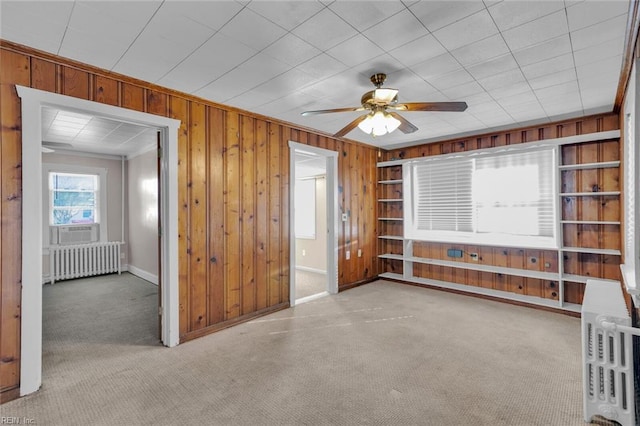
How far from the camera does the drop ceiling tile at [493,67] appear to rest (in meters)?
2.34

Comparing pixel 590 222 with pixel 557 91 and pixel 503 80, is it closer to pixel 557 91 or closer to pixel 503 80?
pixel 557 91

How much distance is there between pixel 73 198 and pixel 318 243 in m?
4.85

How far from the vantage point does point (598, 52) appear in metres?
→ 2.21

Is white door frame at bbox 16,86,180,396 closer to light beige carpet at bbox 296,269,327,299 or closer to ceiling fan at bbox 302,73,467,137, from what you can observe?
ceiling fan at bbox 302,73,467,137

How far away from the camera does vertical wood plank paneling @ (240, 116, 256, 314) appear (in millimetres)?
3543

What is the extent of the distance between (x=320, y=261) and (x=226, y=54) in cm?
482

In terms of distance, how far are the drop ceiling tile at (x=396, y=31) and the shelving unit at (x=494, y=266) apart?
2.93 meters

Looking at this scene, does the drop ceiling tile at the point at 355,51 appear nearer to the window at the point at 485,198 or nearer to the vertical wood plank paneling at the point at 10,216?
the vertical wood plank paneling at the point at 10,216

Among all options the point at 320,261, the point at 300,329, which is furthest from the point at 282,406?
the point at 320,261

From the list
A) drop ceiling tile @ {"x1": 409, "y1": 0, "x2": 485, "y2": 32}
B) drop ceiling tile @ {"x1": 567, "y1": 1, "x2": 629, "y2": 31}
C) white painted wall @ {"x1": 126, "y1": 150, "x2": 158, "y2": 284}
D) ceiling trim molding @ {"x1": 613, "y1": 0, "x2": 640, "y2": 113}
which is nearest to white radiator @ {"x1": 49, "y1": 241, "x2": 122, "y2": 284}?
white painted wall @ {"x1": 126, "y1": 150, "x2": 158, "y2": 284}

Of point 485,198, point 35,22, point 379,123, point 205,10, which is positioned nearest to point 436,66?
point 379,123

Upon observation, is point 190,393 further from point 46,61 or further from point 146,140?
point 146,140

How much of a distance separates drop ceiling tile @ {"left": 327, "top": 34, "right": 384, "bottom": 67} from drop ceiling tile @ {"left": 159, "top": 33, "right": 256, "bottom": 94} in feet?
1.98

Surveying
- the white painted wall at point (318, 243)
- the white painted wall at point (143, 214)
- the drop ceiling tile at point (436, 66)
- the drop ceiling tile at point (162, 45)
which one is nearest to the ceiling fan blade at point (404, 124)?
the drop ceiling tile at point (436, 66)
